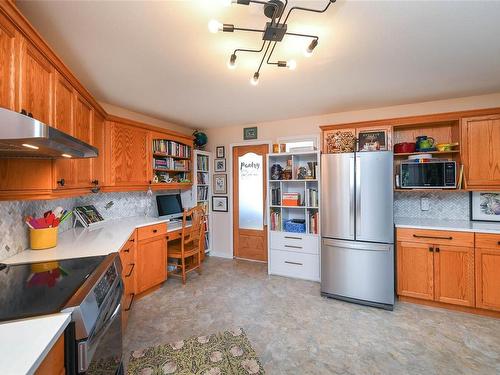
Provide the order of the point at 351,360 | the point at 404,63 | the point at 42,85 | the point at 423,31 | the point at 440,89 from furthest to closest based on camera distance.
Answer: the point at 440,89
the point at 404,63
the point at 351,360
the point at 423,31
the point at 42,85

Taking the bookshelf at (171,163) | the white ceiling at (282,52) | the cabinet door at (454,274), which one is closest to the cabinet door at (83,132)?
the white ceiling at (282,52)

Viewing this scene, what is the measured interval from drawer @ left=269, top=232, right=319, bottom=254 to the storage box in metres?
0.06

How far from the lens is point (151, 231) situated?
3.02 meters

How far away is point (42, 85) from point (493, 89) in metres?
4.26

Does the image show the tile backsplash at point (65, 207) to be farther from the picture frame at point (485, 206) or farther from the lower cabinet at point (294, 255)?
the picture frame at point (485, 206)

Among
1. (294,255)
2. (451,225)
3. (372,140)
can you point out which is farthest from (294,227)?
(451,225)

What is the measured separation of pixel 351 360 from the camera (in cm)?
193

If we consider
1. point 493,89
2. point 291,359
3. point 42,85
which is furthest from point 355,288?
point 42,85

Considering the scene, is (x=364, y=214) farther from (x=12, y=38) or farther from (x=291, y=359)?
(x=12, y=38)

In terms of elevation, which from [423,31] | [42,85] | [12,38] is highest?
[423,31]

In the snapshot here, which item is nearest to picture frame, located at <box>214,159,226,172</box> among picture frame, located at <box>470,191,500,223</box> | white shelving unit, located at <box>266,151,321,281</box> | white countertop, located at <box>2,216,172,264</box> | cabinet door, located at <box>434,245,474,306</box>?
white shelving unit, located at <box>266,151,321,281</box>

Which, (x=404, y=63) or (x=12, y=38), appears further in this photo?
(x=404, y=63)

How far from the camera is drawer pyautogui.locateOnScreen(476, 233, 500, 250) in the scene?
2.47 m

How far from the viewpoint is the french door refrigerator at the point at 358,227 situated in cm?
271
